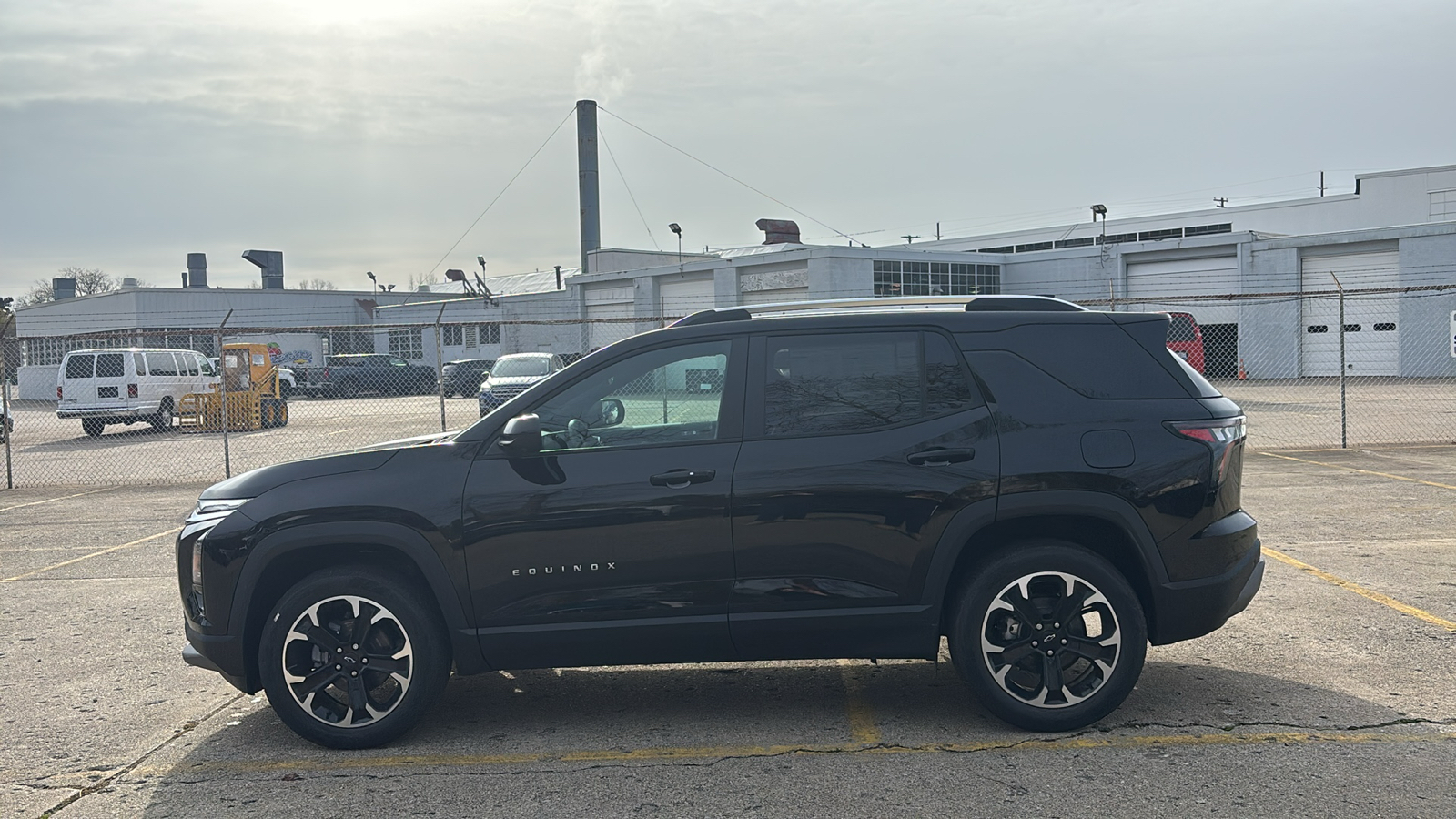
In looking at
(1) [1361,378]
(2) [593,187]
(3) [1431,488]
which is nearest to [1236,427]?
(3) [1431,488]

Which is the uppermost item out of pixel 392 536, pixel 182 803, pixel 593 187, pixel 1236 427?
pixel 593 187

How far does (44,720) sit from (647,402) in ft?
10.2

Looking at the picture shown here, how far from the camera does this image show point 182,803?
4.21 m

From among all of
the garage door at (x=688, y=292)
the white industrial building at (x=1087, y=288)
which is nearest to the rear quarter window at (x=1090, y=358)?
the white industrial building at (x=1087, y=288)

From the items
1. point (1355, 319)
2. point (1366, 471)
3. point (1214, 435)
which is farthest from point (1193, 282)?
point (1214, 435)

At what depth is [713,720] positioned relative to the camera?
502cm

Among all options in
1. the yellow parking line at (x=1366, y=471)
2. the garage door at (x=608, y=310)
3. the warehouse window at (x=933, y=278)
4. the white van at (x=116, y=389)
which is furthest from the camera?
the garage door at (x=608, y=310)

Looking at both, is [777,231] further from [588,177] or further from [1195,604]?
[1195,604]

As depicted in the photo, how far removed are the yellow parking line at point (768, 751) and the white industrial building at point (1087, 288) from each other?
23.6m

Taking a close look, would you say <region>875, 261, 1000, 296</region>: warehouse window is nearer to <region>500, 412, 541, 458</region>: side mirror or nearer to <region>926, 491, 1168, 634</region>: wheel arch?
<region>926, 491, 1168, 634</region>: wheel arch

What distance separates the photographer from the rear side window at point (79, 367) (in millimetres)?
25141

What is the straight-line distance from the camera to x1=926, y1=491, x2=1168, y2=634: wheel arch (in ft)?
15.3

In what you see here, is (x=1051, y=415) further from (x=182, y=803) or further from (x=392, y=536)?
(x=182, y=803)

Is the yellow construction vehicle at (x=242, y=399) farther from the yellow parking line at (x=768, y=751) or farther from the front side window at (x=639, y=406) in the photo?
the front side window at (x=639, y=406)
